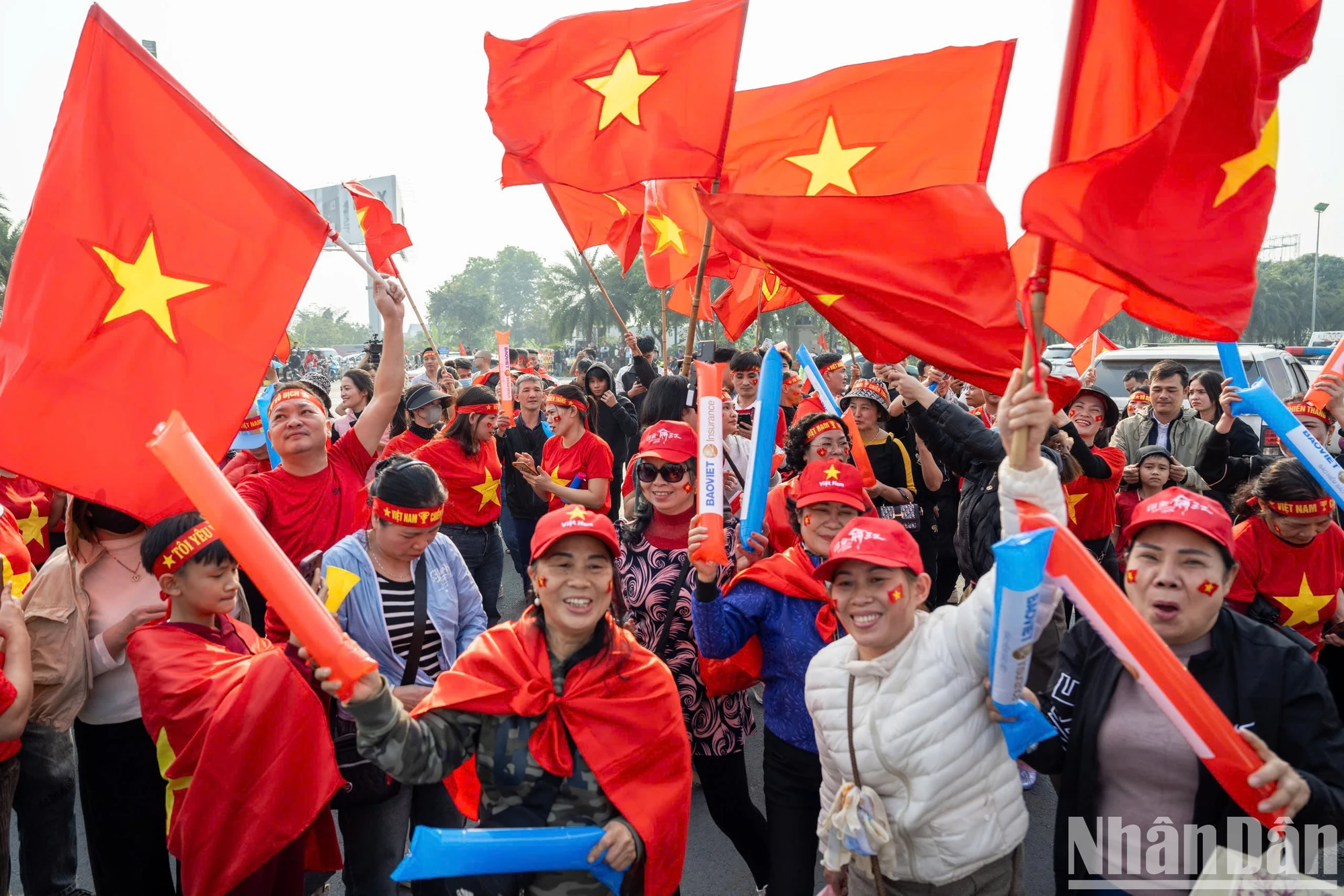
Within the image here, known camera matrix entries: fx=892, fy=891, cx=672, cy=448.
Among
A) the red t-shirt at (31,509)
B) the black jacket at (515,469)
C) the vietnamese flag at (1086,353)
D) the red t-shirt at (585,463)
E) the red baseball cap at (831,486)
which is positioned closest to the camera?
the red baseball cap at (831,486)

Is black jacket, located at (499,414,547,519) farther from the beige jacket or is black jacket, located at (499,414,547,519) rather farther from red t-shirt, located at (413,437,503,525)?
the beige jacket

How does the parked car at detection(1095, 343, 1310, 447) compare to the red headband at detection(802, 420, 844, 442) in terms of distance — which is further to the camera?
the parked car at detection(1095, 343, 1310, 447)

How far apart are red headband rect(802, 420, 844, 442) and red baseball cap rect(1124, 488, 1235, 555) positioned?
7.36ft

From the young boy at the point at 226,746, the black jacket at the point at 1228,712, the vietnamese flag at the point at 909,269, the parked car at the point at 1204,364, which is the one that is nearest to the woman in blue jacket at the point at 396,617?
the young boy at the point at 226,746

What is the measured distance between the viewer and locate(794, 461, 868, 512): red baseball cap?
10.5 ft

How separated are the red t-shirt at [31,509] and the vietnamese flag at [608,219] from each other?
3.72m

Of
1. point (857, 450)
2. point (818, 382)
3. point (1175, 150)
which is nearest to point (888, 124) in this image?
point (818, 382)

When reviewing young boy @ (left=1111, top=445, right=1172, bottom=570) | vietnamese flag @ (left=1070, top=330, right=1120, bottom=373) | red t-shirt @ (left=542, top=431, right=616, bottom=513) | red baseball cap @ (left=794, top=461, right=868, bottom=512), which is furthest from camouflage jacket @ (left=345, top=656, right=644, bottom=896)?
vietnamese flag @ (left=1070, top=330, right=1120, bottom=373)

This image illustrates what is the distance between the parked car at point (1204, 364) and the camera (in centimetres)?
1077

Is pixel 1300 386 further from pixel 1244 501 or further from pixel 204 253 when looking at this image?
pixel 204 253

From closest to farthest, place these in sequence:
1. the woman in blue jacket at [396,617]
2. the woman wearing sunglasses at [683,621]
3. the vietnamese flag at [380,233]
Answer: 1. the woman in blue jacket at [396,617]
2. the woman wearing sunglasses at [683,621]
3. the vietnamese flag at [380,233]

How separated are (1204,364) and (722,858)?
35.5 feet

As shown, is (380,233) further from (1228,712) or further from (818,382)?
(1228,712)

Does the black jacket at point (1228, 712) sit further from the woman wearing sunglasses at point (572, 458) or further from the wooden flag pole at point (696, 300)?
the woman wearing sunglasses at point (572, 458)
